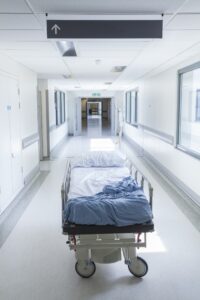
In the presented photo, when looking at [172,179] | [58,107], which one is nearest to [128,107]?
[58,107]

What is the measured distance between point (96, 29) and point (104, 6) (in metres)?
0.26

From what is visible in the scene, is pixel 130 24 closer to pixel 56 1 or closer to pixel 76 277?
pixel 56 1

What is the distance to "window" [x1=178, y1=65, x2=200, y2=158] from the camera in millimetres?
5277

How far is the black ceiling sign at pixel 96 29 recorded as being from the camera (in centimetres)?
270

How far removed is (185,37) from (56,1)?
1.82 metres

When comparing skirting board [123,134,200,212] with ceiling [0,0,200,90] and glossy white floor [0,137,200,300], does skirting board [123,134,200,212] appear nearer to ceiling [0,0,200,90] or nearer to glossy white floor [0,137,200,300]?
glossy white floor [0,137,200,300]

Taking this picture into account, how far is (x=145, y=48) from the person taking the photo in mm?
4215

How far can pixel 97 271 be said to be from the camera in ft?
10.1

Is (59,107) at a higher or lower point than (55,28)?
lower

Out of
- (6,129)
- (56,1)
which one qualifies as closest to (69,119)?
(6,129)

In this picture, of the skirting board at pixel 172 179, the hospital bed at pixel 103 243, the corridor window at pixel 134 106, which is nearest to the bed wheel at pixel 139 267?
the hospital bed at pixel 103 243

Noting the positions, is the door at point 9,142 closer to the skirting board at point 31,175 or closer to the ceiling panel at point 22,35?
the skirting board at point 31,175

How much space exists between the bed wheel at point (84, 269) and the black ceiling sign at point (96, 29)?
2169 millimetres

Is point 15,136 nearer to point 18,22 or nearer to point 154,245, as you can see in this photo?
point 18,22
